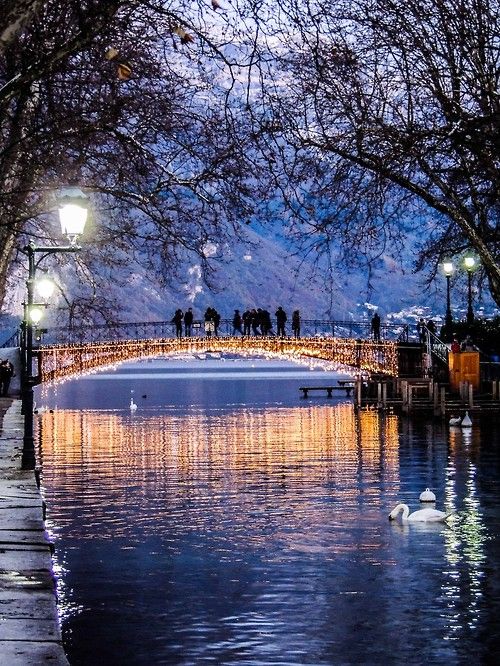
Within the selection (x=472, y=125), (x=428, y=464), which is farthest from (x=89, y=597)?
(x=428, y=464)

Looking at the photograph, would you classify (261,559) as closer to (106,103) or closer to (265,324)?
(106,103)

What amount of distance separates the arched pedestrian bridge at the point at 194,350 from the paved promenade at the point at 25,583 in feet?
245

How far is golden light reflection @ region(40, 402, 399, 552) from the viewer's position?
26.6 m

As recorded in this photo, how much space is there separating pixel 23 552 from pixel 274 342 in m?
90.8

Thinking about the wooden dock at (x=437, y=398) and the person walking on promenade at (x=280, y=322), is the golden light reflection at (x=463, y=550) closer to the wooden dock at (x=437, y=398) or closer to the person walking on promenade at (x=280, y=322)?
the wooden dock at (x=437, y=398)

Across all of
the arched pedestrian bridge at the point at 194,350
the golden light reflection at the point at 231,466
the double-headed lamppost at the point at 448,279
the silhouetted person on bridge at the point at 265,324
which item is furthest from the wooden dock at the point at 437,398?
the silhouetted person on bridge at the point at 265,324

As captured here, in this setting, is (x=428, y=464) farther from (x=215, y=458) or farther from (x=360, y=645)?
(x=360, y=645)

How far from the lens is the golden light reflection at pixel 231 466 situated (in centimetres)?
2664

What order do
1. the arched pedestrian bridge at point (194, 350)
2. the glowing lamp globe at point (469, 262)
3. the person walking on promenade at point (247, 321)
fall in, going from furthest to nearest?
the person walking on promenade at point (247, 321) → the arched pedestrian bridge at point (194, 350) → the glowing lamp globe at point (469, 262)

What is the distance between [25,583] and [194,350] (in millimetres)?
92444

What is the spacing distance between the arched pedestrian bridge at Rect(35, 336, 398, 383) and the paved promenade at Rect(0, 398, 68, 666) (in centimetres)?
7470

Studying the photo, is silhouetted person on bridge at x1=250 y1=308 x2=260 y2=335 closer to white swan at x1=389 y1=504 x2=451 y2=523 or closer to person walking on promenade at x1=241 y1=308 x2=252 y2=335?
person walking on promenade at x1=241 y1=308 x2=252 y2=335

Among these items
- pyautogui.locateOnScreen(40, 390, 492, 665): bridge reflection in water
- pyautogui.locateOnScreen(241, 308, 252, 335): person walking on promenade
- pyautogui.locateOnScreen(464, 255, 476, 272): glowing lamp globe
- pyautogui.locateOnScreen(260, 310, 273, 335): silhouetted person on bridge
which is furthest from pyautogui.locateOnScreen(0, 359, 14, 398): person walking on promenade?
pyautogui.locateOnScreen(260, 310, 273, 335): silhouetted person on bridge

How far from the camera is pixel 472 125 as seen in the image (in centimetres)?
2695
